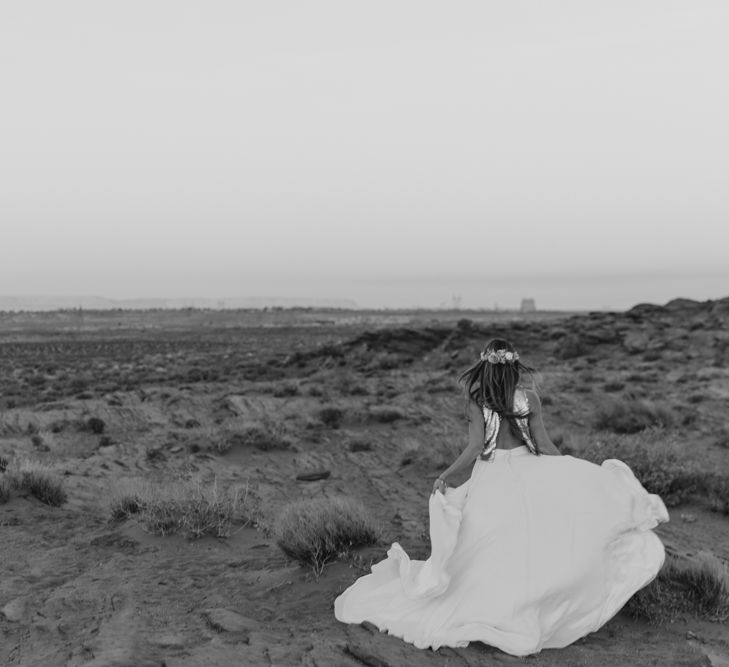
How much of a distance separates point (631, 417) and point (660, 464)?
4.58 metres

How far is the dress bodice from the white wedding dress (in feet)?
0.64

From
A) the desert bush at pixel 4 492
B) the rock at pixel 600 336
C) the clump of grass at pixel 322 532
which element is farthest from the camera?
the rock at pixel 600 336

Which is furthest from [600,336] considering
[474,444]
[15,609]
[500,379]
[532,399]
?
[15,609]

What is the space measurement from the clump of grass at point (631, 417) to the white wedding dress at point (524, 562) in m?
9.79

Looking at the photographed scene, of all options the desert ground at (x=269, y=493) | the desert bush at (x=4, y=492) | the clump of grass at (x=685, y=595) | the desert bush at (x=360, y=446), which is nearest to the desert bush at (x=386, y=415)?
the desert ground at (x=269, y=493)

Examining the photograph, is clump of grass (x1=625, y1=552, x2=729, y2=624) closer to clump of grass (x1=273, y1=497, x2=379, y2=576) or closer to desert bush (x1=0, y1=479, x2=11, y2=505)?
clump of grass (x1=273, y1=497, x2=379, y2=576)

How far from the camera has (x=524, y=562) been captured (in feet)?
13.9

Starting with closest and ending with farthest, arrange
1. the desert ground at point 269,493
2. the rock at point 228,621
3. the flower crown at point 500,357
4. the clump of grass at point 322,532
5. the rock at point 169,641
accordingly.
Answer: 1. the rock at point 169,641
2. the desert ground at point 269,493
3. the rock at point 228,621
4. the flower crown at point 500,357
5. the clump of grass at point 322,532

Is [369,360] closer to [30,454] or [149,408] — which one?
[149,408]

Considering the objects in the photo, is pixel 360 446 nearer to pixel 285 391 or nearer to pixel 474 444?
pixel 285 391

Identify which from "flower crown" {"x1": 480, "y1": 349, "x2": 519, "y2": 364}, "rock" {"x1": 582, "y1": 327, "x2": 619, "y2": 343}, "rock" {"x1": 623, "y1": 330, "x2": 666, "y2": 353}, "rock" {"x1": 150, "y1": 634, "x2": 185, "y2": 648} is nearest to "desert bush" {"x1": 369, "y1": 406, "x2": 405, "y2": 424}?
"flower crown" {"x1": 480, "y1": 349, "x2": 519, "y2": 364}

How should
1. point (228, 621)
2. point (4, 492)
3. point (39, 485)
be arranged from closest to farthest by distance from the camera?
point (228, 621)
point (4, 492)
point (39, 485)

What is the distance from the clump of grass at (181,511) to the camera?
7055 millimetres

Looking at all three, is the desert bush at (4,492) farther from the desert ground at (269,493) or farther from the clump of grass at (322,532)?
the clump of grass at (322,532)
